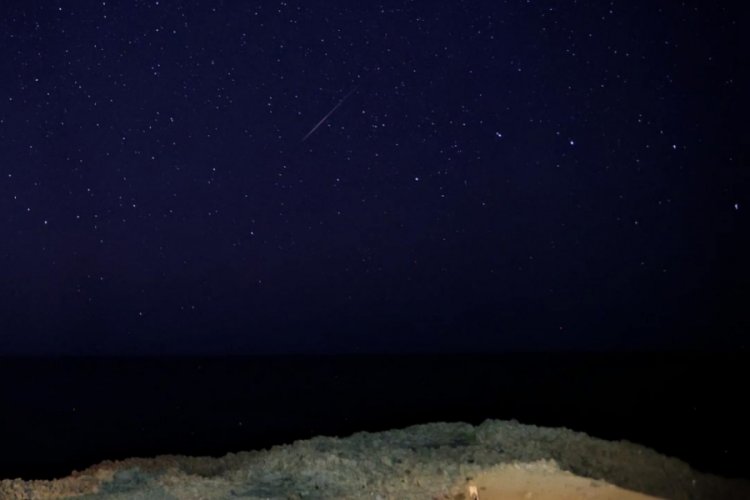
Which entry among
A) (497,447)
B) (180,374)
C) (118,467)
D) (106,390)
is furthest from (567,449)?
(180,374)

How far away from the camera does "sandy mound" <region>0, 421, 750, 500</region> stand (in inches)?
257

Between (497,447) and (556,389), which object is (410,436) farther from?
(556,389)

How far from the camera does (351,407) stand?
1930 centimetres

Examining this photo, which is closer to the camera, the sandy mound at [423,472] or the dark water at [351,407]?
the sandy mound at [423,472]

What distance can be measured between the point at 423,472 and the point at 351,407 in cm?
1237

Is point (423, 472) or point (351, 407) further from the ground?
point (351, 407)

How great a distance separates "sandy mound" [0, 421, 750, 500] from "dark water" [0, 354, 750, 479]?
116cm

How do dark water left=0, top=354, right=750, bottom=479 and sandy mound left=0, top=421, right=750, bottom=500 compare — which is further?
dark water left=0, top=354, right=750, bottom=479

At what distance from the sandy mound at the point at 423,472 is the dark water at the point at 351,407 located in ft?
3.81

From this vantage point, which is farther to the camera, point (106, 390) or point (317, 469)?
point (106, 390)

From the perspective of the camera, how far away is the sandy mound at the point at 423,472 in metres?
6.52

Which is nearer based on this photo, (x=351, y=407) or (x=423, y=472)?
(x=423, y=472)

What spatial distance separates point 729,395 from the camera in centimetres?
1638

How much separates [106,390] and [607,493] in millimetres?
23059
